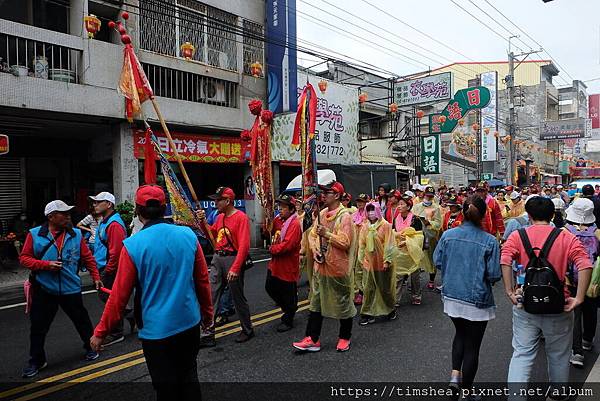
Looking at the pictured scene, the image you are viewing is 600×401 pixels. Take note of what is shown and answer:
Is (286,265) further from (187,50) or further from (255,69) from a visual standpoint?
(255,69)

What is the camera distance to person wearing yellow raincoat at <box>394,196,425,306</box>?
634cm

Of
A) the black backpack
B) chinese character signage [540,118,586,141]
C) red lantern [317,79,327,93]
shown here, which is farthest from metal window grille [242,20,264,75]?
chinese character signage [540,118,586,141]

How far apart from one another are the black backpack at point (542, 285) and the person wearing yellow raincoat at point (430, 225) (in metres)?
4.37

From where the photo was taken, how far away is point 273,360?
4430mm

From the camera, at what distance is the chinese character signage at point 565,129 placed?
1273 inches

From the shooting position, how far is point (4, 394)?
382 centimetres

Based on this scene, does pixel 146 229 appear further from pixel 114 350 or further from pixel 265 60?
pixel 265 60

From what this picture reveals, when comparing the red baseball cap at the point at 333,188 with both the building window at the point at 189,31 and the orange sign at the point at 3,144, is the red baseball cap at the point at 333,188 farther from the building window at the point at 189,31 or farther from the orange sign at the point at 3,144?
the building window at the point at 189,31

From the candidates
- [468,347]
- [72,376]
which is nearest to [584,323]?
[468,347]

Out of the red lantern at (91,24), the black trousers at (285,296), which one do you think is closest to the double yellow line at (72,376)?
the black trousers at (285,296)

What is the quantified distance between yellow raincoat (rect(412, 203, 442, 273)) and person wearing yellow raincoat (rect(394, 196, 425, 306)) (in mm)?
858

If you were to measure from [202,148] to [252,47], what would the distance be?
13.3 feet

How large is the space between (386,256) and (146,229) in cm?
369

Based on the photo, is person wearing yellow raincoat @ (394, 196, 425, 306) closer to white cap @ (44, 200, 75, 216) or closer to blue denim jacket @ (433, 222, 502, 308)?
blue denim jacket @ (433, 222, 502, 308)
